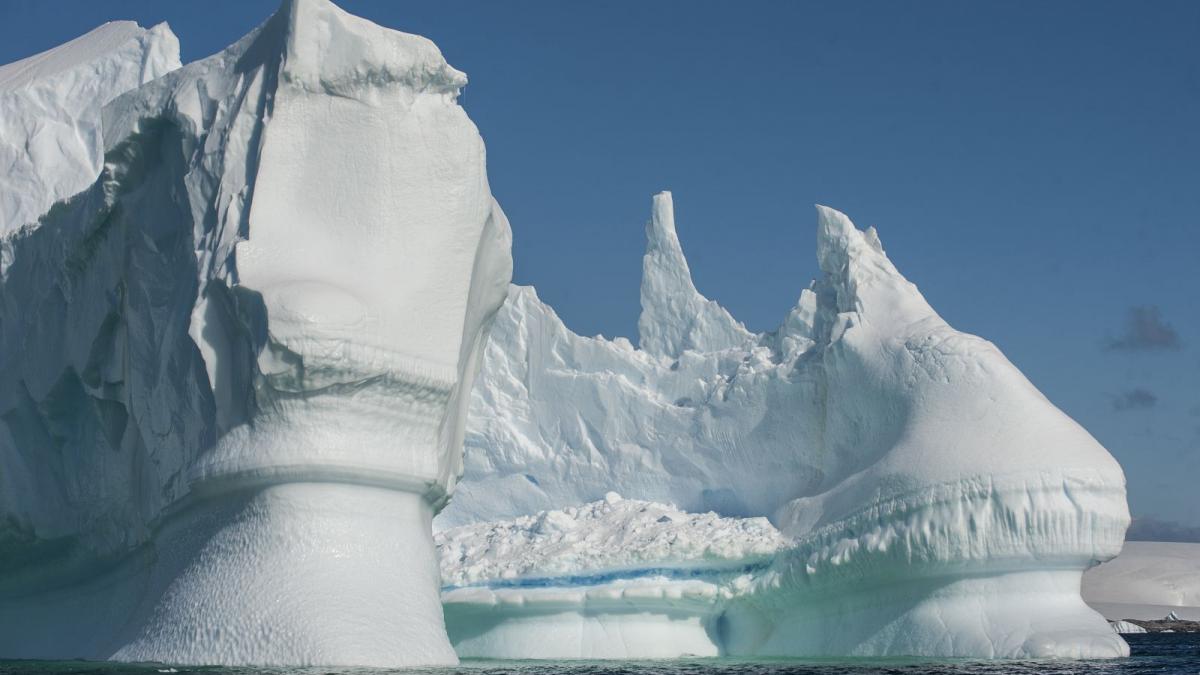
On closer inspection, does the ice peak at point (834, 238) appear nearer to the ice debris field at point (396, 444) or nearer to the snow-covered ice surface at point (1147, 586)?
the ice debris field at point (396, 444)

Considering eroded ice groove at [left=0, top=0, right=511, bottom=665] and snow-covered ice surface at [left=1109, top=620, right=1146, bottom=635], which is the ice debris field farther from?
snow-covered ice surface at [left=1109, top=620, right=1146, bottom=635]

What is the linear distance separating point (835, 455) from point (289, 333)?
826 centimetres

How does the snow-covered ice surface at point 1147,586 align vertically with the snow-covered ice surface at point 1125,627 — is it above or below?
above

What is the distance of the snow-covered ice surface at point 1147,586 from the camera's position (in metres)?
38.7

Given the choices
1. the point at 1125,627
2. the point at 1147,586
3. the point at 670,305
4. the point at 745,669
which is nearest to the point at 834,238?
the point at 670,305

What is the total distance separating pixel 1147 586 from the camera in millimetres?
40375

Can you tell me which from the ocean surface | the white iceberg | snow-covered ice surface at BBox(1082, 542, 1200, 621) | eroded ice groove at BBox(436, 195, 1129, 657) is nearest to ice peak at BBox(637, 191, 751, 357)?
eroded ice groove at BBox(436, 195, 1129, 657)

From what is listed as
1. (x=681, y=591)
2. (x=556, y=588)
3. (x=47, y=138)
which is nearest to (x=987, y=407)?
(x=681, y=591)

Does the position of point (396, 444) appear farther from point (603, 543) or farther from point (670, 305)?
point (670, 305)

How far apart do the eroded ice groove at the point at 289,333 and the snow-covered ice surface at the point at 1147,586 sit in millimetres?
30318

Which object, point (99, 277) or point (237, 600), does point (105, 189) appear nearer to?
point (99, 277)

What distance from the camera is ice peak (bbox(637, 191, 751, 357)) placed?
23.3 m

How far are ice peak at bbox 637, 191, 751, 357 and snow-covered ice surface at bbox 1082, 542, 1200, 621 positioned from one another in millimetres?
20911

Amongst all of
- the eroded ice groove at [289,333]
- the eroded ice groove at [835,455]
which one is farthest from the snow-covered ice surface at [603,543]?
the eroded ice groove at [289,333]
